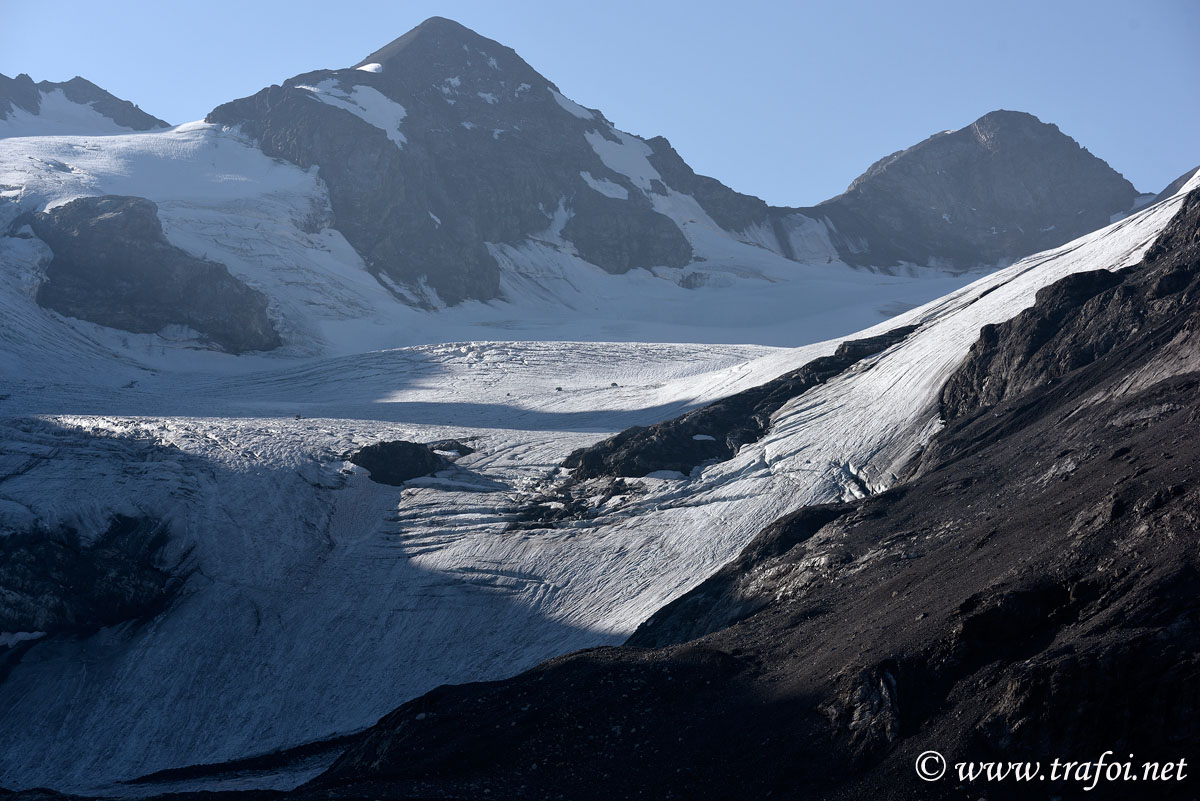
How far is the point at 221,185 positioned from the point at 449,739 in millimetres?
78453

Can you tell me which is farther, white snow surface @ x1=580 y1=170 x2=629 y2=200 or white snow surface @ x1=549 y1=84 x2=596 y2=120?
white snow surface @ x1=549 y1=84 x2=596 y2=120

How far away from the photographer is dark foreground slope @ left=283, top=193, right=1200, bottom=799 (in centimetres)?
1554

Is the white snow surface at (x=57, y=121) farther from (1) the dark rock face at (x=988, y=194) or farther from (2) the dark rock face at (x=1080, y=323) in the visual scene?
(2) the dark rock face at (x=1080, y=323)

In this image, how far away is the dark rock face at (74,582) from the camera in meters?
36.0

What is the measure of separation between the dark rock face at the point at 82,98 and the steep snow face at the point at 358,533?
70.4 meters

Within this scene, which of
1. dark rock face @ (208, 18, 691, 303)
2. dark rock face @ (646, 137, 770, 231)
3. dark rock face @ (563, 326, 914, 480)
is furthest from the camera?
dark rock face @ (646, 137, 770, 231)

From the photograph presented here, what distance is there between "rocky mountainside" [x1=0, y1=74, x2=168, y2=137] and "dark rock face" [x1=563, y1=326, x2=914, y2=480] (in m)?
81.6

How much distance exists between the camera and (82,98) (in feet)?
396

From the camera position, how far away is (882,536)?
2827 centimetres

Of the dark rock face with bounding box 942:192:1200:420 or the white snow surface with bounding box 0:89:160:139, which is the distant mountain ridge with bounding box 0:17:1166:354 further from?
the dark rock face with bounding box 942:192:1200:420

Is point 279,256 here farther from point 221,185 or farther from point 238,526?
point 238,526

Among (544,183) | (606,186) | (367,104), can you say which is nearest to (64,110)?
(367,104)

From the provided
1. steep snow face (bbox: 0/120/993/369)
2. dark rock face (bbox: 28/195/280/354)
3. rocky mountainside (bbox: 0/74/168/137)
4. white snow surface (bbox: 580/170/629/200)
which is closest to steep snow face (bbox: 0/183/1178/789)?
dark rock face (bbox: 28/195/280/354)

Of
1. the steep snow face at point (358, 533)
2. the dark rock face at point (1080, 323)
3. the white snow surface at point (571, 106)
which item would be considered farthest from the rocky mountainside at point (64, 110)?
the dark rock face at point (1080, 323)
